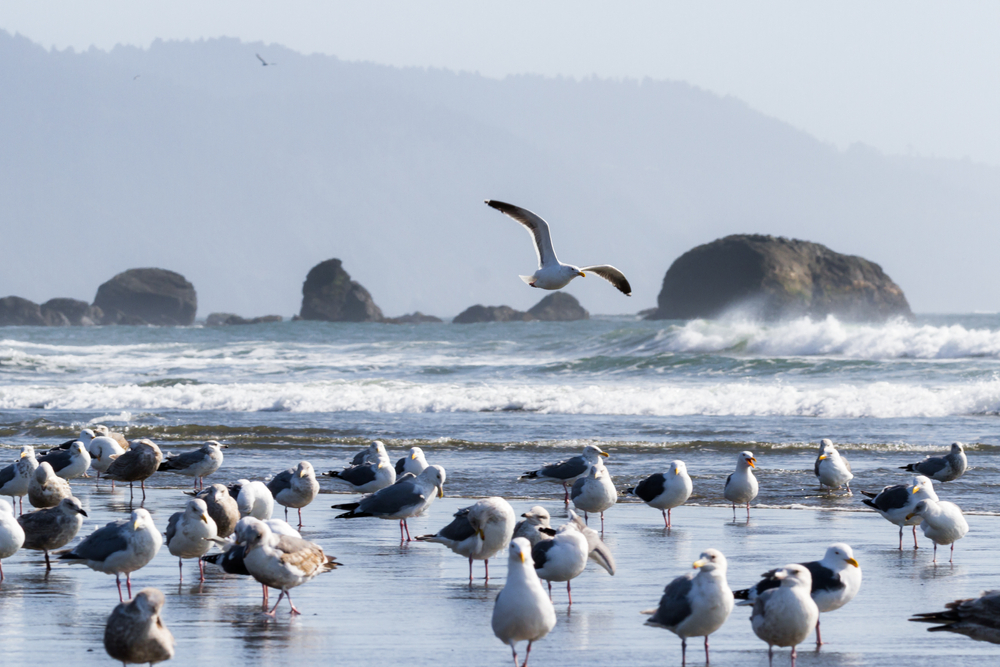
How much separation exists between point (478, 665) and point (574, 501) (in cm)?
467

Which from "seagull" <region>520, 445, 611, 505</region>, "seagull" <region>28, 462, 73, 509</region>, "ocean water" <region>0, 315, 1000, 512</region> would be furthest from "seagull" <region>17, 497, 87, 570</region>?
"ocean water" <region>0, 315, 1000, 512</region>

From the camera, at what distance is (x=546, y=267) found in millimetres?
11445

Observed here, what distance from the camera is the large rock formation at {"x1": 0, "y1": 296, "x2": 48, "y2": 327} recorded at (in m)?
100

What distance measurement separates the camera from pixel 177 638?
6531 millimetres

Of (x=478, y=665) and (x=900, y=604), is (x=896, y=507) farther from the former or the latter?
(x=478, y=665)

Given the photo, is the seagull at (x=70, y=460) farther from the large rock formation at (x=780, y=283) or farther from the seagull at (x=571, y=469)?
the large rock formation at (x=780, y=283)

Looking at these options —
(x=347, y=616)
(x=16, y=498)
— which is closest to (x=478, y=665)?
(x=347, y=616)

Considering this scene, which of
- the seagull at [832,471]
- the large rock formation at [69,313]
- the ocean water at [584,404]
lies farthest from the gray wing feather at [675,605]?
the large rock formation at [69,313]

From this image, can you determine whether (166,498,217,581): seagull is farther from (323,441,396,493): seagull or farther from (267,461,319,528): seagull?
(323,441,396,493): seagull

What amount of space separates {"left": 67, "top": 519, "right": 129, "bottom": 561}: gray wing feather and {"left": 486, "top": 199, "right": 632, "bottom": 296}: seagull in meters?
5.00

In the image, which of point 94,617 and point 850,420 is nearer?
point 94,617

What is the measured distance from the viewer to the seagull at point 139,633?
550cm

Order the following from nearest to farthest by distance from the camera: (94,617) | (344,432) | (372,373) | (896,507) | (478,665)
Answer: (478,665) → (94,617) → (896,507) → (344,432) → (372,373)

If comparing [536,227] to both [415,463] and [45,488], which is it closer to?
[415,463]
